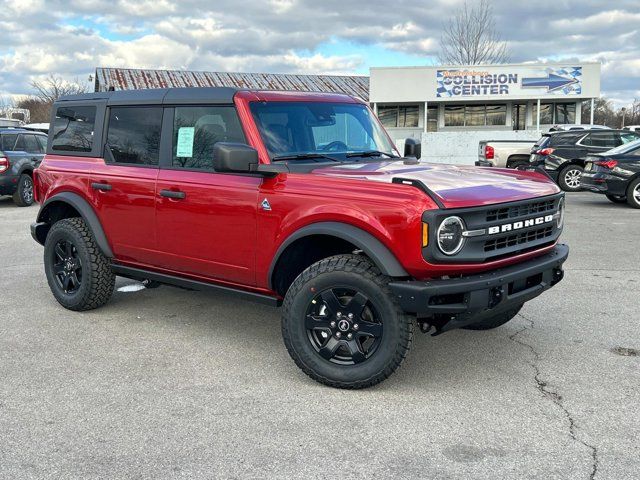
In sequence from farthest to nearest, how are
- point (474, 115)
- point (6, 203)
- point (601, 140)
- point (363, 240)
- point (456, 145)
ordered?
point (474, 115) < point (456, 145) < point (601, 140) < point (6, 203) < point (363, 240)

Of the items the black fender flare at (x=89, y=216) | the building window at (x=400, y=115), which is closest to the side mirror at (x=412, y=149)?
the black fender flare at (x=89, y=216)

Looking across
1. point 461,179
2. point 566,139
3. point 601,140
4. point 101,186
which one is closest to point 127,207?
point 101,186

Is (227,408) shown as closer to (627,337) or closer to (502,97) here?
(627,337)

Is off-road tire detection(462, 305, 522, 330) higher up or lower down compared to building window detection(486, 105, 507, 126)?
lower down

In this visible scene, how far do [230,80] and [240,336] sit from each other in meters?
35.6

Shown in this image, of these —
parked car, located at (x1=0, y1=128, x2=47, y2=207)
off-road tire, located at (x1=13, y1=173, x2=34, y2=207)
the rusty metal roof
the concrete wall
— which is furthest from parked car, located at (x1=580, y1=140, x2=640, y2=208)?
the rusty metal roof

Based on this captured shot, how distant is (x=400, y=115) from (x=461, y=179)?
35.4 m

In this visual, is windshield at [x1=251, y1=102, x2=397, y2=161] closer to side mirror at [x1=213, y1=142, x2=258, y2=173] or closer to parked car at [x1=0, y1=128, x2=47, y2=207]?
side mirror at [x1=213, y1=142, x2=258, y2=173]

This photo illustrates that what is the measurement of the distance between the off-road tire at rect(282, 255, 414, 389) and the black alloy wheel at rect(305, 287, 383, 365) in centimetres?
4

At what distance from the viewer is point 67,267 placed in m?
5.85

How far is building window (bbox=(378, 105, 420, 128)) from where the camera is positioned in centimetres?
3853

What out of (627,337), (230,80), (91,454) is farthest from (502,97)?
(91,454)

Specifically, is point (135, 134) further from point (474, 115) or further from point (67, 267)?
point (474, 115)

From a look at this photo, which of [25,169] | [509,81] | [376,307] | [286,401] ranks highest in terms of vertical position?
[509,81]
